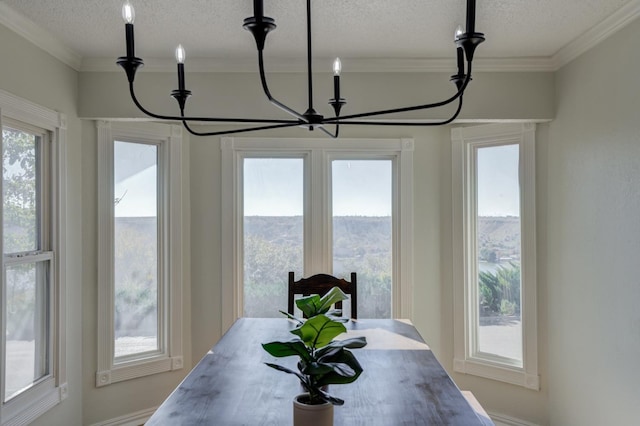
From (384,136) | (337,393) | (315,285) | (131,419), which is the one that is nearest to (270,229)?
(315,285)

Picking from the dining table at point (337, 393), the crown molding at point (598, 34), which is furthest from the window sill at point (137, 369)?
the crown molding at point (598, 34)

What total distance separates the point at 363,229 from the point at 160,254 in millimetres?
1480

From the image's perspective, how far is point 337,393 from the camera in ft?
5.93

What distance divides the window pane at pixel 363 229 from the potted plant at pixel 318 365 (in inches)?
90.0

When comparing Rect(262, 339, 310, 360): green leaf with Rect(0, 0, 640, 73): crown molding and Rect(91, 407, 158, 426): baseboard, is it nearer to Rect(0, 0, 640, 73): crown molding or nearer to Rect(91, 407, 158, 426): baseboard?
Rect(0, 0, 640, 73): crown molding

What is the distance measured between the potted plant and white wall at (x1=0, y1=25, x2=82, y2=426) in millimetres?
2026

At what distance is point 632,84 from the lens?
90.2 inches

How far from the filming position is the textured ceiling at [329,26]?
2264 millimetres

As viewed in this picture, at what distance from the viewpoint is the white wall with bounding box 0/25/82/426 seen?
260cm

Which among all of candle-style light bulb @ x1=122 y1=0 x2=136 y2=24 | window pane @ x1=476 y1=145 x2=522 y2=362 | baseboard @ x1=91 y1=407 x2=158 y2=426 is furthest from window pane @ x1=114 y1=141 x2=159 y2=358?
window pane @ x1=476 y1=145 x2=522 y2=362

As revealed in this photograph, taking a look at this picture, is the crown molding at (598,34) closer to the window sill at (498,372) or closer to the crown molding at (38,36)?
the window sill at (498,372)

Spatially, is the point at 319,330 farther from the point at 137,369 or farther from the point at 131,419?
the point at 131,419

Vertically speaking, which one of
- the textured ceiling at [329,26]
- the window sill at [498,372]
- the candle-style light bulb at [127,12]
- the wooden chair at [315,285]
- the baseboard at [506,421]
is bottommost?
the baseboard at [506,421]

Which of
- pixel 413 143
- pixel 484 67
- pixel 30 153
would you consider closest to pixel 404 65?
pixel 484 67
